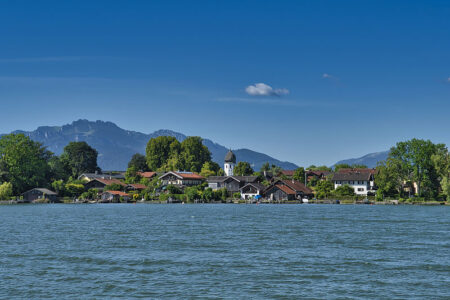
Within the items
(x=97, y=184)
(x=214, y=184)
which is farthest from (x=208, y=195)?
(x=97, y=184)

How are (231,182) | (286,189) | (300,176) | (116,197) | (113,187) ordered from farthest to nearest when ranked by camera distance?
(300,176), (231,182), (113,187), (116,197), (286,189)

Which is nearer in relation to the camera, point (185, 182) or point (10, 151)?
point (10, 151)

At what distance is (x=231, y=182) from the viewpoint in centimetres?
13075

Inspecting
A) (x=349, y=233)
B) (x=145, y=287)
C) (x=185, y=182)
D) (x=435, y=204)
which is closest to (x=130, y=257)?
(x=145, y=287)

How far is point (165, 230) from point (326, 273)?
73.5 ft

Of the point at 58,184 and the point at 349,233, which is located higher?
the point at 58,184

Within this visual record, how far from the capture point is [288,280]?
23.0m

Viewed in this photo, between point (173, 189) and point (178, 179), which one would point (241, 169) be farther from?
point (173, 189)

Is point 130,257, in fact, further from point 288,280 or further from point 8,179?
point 8,179

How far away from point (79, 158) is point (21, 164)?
3843cm

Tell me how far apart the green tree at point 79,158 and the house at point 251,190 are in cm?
5023

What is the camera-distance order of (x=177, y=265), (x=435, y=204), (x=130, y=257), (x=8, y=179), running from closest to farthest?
(x=177, y=265) → (x=130, y=257) → (x=435, y=204) → (x=8, y=179)

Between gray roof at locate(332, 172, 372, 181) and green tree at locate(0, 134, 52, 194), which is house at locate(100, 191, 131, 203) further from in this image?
gray roof at locate(332, 172, 372, 181)

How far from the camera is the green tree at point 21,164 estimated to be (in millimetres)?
112562
